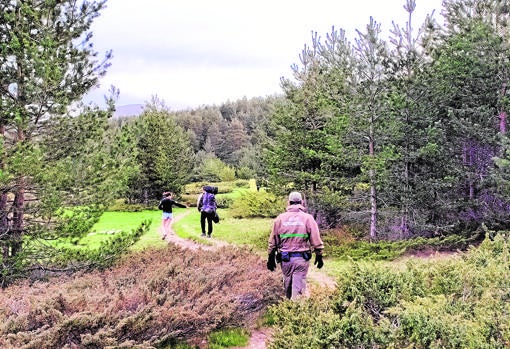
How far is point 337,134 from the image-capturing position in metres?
13.5

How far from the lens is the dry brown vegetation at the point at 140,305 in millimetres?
4977

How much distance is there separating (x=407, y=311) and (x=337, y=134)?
9785mm

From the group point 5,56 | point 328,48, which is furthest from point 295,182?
point 5,56

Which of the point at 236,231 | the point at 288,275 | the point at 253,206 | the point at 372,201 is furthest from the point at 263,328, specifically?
the point at 253,206

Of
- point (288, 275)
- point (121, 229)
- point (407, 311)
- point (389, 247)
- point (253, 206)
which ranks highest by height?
point (407, 311)

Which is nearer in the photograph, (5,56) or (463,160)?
(5,56)

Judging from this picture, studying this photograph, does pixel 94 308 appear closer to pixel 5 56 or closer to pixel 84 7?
pixel 5 56

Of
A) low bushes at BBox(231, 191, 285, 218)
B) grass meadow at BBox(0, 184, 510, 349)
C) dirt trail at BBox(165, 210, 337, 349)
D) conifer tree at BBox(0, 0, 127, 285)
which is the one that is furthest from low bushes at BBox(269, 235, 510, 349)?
low bushes at BBox(231, 191, 285, 218)

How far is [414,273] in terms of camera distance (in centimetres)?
568

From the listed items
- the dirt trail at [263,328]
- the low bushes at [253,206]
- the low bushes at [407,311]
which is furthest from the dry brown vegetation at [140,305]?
the low bushes at [253,206]

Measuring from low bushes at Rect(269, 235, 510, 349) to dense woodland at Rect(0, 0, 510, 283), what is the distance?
550 cm

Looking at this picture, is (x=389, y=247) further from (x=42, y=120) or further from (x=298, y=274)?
(x=42, y=120)

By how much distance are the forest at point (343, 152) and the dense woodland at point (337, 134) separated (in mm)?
43

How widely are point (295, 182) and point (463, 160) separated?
6.03m
